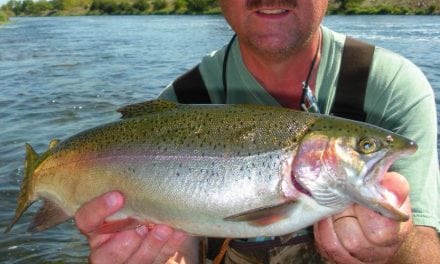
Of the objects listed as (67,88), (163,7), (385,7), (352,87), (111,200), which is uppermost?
(352,87)

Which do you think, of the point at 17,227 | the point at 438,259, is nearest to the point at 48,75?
the point at 17,227

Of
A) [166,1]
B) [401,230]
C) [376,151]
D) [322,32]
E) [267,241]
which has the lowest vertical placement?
[166,1]

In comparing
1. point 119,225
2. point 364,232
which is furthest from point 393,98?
point 119,225

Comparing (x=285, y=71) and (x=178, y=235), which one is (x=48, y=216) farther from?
(x=285, y=71)

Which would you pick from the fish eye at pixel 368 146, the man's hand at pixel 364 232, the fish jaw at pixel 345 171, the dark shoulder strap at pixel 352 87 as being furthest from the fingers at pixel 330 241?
the dark shoulder strap at pixel 352 87

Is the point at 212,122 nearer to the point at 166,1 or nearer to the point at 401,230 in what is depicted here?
the point at 401,230

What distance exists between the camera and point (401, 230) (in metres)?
2.12

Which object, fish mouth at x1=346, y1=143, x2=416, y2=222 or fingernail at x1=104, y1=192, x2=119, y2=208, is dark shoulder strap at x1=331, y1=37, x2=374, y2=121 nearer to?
fish mouth at x1=346, y1=143, x2=416, y2=222

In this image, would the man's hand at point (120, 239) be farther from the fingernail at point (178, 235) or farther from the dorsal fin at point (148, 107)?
the dorsal fin at point (148, 107)

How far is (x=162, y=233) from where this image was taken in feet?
7.92

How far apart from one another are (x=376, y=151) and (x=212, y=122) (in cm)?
72

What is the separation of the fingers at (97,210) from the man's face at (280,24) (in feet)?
3.81

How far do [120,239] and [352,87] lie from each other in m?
1.43

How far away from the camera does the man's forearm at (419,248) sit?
247 centimetres
